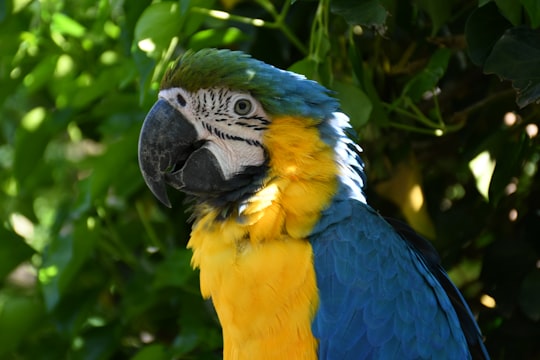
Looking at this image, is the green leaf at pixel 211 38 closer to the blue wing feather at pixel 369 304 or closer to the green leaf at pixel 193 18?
the green leaf at pixel 193 18

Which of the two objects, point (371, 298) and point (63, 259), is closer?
point (371, 298)

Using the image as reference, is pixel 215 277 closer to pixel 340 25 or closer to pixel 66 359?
pixel 340 25

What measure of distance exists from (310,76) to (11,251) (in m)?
0.94

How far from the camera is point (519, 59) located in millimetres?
1737

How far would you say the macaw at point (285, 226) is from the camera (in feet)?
5.73

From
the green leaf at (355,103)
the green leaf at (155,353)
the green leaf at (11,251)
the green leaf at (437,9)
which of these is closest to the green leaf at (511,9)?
the green leaf at (437,9)

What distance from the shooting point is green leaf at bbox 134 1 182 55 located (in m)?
1.89

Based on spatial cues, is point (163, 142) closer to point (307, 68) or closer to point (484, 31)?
point (307, 68)

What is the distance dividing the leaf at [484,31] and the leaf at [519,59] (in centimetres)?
7

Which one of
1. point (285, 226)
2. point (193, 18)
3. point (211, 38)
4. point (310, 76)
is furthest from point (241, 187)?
point (211, 38)

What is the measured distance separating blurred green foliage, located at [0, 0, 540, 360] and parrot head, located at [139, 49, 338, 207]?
0.11 meters

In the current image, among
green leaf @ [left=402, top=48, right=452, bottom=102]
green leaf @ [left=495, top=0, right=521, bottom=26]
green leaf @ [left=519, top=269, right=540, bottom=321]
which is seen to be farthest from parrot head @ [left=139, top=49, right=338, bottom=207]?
green leaf @ [left=519, top=269, right=540, bottom=321]

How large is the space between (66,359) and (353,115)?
3.70ft

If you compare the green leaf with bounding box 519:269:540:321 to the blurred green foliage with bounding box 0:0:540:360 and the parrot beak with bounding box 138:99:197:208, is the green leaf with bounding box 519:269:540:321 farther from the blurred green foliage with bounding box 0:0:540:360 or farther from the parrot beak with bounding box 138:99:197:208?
the parrot beak with bounding box 138:99:197:208
